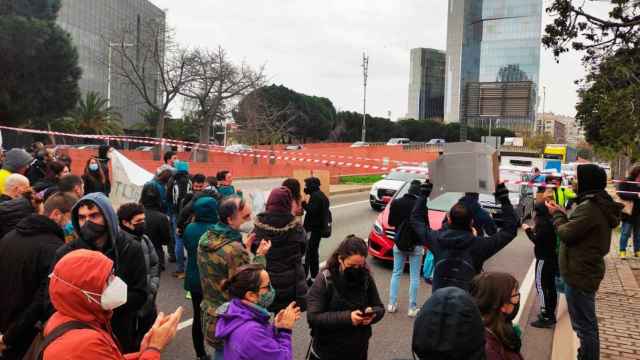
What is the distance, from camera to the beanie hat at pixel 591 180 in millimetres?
4523

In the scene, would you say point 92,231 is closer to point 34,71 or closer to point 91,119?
point 34,71

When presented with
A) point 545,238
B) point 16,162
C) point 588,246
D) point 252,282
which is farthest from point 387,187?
point 252,282

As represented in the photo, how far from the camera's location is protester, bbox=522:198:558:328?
242 inches

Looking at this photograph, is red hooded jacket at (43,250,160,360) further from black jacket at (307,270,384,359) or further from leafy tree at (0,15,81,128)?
leafy tree at (0,15,81,128)

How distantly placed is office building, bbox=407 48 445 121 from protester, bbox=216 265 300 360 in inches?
4630

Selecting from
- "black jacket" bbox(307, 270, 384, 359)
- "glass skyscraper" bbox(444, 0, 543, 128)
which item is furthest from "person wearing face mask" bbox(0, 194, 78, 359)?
"glass skyscraper" bbox(444, 0, 543, 128)

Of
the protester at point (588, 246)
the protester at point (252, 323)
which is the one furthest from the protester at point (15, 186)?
the protester at point (588, 246)

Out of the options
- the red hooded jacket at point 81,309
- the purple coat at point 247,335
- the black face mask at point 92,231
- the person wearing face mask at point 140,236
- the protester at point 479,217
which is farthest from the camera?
the protester at point 479,217

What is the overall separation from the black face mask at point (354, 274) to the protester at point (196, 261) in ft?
5.38

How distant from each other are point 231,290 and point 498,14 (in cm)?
9484

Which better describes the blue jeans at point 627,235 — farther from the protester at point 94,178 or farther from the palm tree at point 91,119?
the palm tree at point 91,119

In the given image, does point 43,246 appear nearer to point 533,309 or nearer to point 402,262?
point 402,262

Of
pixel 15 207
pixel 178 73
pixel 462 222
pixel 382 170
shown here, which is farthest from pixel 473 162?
pixel 178 73

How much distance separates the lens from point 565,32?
7238 mm
